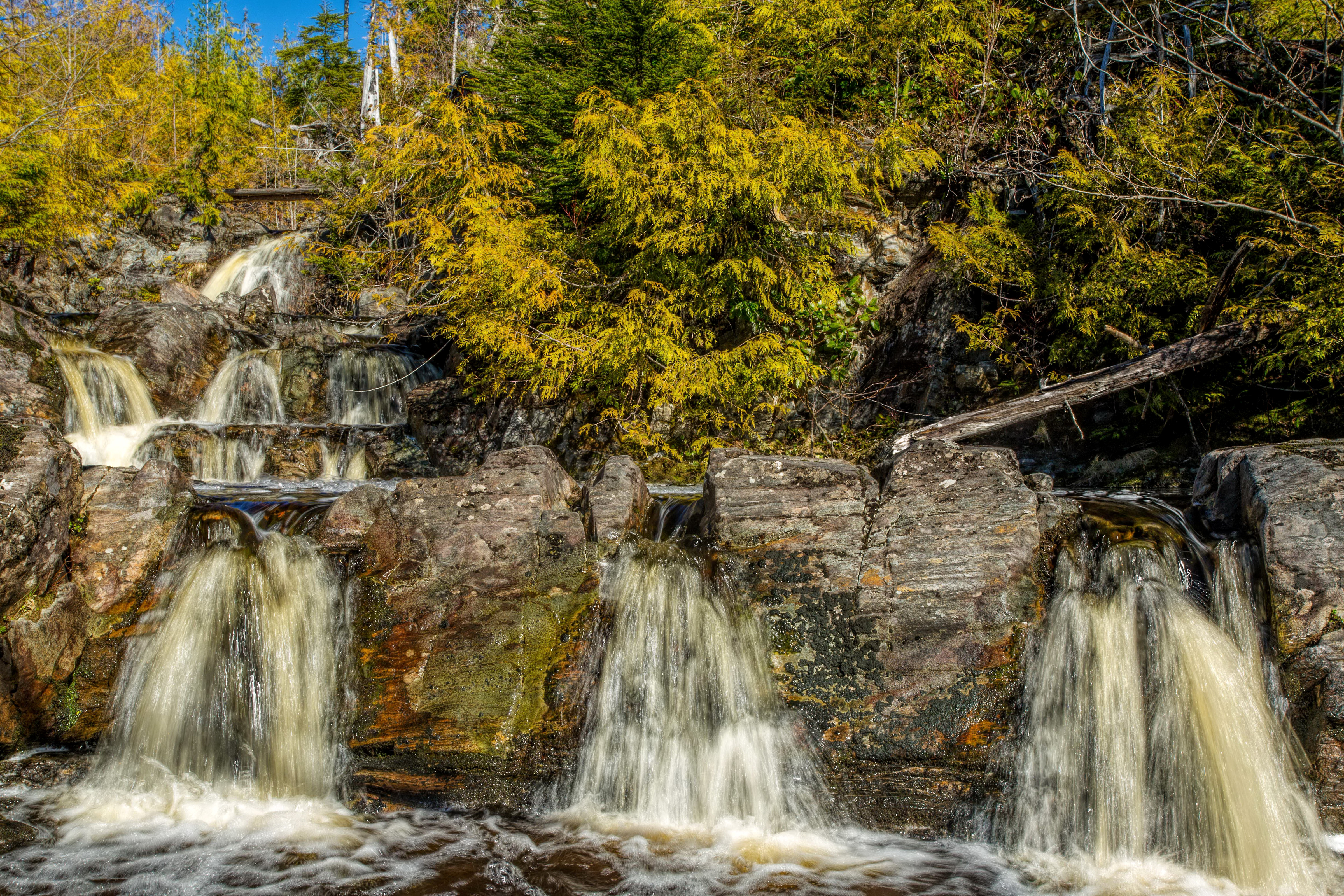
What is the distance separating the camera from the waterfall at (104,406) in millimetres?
8688

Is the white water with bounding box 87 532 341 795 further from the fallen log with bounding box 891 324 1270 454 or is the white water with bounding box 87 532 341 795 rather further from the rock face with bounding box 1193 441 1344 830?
the rock face with bounding box 1193 441 1344 830

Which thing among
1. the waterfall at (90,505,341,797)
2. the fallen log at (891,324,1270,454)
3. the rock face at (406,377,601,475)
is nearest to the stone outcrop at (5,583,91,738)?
the waterfall at (90,505,341,797)

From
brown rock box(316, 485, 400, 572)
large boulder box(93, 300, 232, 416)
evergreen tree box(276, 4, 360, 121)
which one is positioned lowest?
brown rock box(316, 485, 400, 572)

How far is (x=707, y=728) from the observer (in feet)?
15.9

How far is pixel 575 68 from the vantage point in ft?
35.1

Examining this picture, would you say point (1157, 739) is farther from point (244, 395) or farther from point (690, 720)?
point (244, 395)

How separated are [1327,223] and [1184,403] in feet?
5.98

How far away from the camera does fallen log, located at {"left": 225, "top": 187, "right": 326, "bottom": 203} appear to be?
18.6 meters

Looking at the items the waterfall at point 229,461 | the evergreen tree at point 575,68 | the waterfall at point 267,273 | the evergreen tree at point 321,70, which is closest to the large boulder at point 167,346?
the waterfall at point 229,461

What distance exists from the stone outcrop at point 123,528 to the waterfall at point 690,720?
3.52 meters

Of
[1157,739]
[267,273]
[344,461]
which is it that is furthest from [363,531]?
[267,273]

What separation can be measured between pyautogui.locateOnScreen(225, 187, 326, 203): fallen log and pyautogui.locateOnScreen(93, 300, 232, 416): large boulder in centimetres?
787

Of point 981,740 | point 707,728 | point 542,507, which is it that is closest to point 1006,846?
point 981,740

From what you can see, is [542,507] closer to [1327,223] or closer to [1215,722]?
[1215,722]
